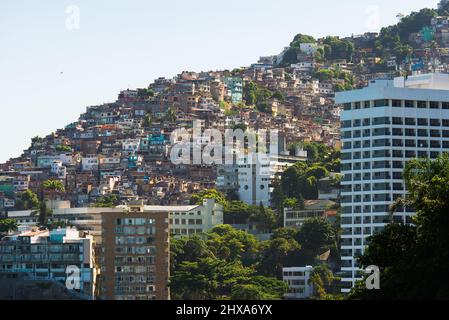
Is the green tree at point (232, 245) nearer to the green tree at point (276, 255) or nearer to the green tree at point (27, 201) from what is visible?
the green tree at point (276, 255)

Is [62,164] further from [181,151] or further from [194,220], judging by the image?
[194,220]

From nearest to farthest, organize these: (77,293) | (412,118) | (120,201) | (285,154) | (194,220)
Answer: (77,293) → (412,118) → (194,220) → (120,201) → (285,154)

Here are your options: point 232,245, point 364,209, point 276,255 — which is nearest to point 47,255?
point 232,245

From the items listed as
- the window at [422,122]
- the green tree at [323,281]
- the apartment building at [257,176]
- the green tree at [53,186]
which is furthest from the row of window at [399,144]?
the green tree at [53,186]
